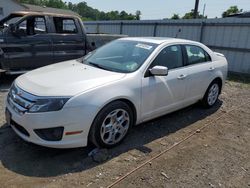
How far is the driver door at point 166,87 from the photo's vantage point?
12.9 ft

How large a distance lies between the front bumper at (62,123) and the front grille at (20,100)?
64mm

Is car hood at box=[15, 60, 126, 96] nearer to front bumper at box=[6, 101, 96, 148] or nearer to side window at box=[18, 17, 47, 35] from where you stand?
front bumper at box=[6, 101, 96, 148]

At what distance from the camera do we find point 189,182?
3.11m

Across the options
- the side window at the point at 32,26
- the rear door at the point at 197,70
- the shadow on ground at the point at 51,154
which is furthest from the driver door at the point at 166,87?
the side window at the point at 32,26

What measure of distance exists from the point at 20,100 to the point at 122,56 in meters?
1.78

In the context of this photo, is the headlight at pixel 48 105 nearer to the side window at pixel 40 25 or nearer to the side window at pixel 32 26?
the side window at pixel 32 26

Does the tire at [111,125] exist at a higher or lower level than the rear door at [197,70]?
lower

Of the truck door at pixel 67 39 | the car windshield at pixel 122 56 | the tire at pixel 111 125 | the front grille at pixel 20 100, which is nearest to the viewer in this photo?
the front grille at pixel 20 100

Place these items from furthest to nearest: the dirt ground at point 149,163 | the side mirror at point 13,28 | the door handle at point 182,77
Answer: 1. the side mirror at point 13,28
2. the door handle at point 182,77
3. the dirt ground at point 149,163

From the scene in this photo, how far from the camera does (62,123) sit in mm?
3070

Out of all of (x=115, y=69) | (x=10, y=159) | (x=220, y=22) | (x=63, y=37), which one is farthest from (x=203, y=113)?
(x=220, y=22)

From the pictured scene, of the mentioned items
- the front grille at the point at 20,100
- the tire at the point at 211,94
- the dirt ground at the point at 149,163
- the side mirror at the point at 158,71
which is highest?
the side mirror at the point at 158,71

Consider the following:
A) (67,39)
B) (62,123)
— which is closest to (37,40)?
(67,39)

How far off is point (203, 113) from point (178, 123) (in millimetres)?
929
